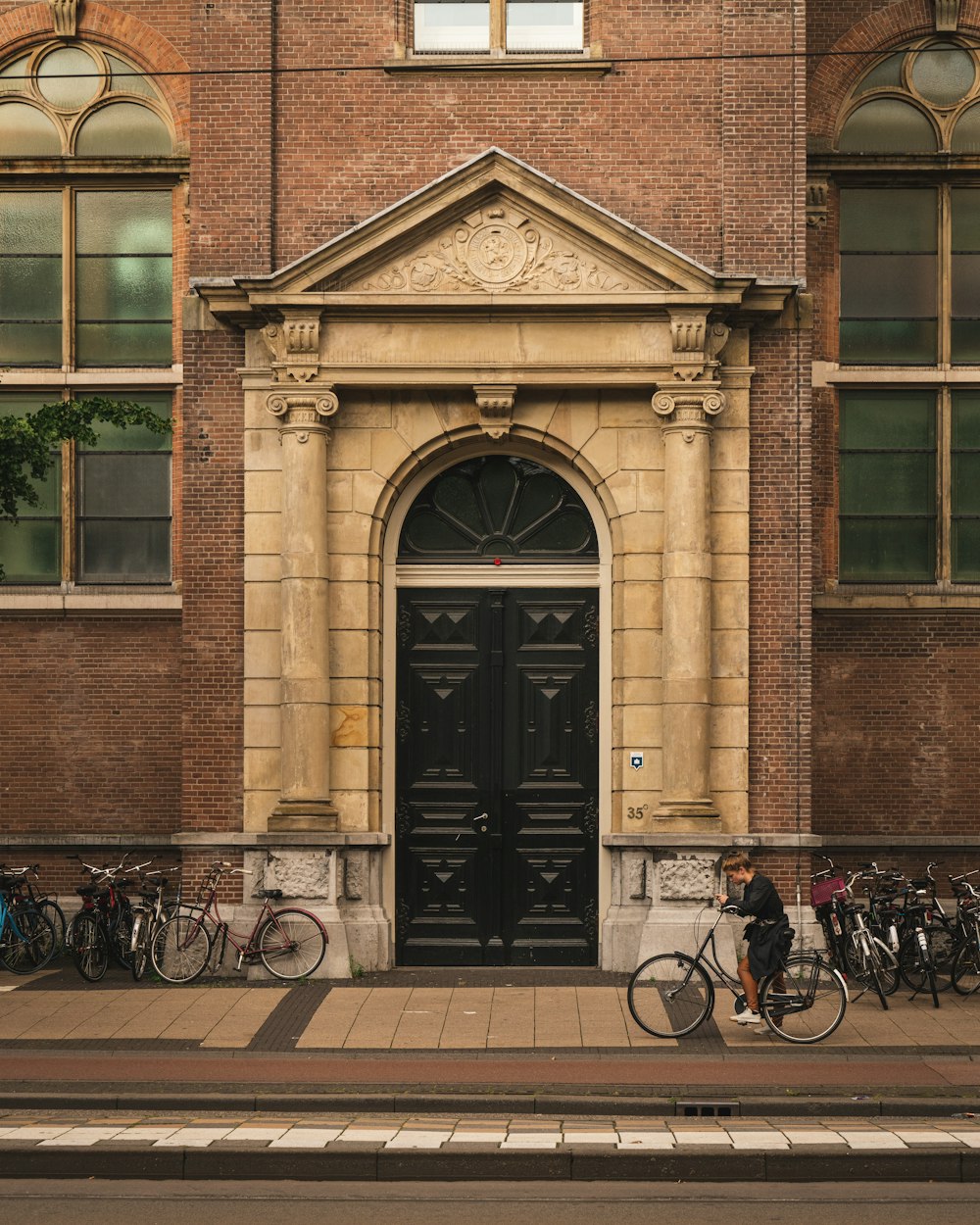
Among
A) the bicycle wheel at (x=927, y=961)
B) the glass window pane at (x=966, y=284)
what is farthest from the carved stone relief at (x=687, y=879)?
the glass window pane at (x=966, y=284)

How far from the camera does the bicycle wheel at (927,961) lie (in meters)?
15.6

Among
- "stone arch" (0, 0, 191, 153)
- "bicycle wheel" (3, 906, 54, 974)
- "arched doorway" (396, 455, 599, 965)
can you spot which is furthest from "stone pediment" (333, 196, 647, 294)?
"bicycle wheel" (3, 906, 54, 974)

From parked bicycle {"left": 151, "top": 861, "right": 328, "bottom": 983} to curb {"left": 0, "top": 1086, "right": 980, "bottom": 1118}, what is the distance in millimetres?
4527

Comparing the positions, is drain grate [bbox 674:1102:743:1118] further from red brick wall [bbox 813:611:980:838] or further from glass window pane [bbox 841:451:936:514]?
glass window pane [bbox 841:451:936:514]

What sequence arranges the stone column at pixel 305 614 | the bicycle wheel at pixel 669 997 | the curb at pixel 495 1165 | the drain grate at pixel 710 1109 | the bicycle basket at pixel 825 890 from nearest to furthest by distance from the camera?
the curb at pixel 495 1165, the drain grate at pixel 710 1109, the bicycle wheel at pixel 669 997, the bicycle basket at pixel 825 890, the stone column at pixel 305 614

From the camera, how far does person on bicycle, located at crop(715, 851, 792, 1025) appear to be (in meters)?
14.1

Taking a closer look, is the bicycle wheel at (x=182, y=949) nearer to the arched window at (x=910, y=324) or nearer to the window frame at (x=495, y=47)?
the arched window at (x=910, y=324)

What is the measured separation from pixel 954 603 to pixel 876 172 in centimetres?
466

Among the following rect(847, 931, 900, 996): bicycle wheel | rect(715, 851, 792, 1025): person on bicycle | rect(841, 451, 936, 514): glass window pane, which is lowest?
Result: rect(847, 931, 900, 996): bicycle wheel

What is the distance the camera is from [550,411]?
57.3 ft

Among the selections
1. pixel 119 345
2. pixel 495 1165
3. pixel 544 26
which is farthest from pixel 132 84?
pixel 495 1165

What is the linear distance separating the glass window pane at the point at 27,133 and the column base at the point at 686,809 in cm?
957

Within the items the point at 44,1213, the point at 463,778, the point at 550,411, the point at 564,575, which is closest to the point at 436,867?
the point at 463,778

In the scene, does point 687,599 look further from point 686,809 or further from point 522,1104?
point 522,1104
